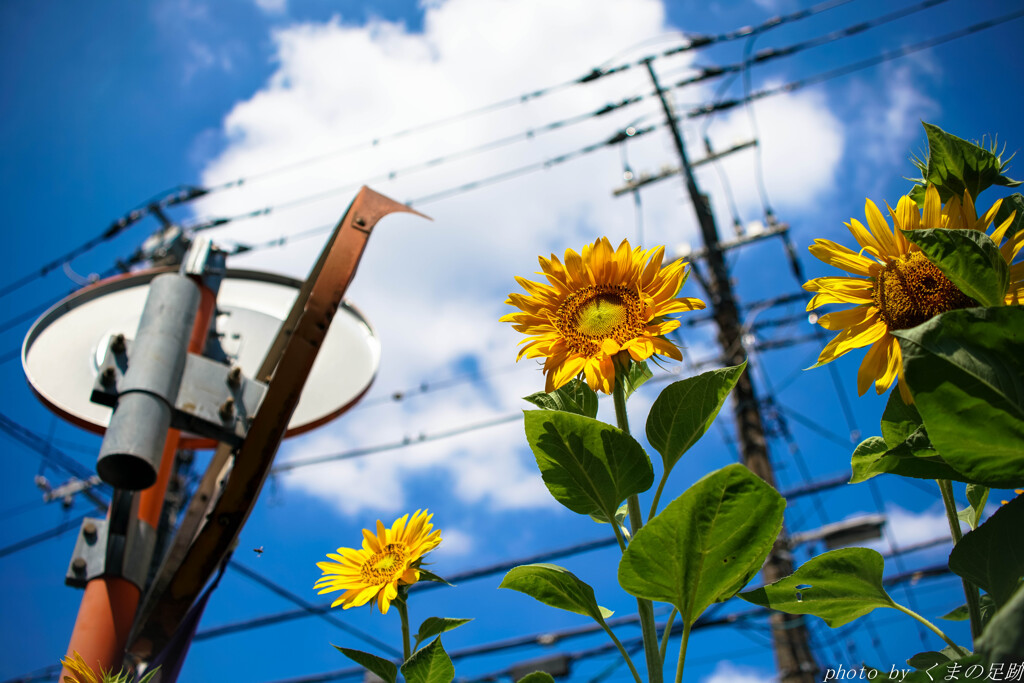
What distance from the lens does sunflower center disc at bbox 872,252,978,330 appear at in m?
0.83

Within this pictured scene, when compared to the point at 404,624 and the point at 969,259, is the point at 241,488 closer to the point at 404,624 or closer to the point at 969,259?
the point at 404,624

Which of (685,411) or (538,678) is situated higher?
(685,411)

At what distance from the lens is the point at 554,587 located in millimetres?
842

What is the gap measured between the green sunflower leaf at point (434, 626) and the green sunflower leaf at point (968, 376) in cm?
72

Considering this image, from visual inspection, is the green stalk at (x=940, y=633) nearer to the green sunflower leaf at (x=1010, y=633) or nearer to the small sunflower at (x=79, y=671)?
the green sunflower leaf at (x=1010, y=633)

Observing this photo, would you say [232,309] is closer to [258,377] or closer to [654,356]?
[258,377]

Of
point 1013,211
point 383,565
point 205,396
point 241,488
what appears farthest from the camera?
point 205,396

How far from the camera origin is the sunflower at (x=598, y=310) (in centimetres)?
92

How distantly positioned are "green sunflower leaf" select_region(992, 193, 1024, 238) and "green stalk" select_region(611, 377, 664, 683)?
1.61ft

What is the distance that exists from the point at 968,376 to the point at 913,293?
0.89 ft

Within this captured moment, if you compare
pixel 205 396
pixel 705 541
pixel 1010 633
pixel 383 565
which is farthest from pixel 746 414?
pixel 1010 633

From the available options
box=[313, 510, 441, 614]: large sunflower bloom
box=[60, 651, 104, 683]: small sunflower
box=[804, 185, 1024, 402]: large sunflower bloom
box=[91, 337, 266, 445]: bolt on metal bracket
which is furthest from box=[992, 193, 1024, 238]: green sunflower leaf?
box=[91, 337, 266, 445]: bolt on metal bracket

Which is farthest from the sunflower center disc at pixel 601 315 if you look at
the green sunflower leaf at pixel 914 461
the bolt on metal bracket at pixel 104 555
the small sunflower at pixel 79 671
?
the bolt on metal bracket at pixel 104 555

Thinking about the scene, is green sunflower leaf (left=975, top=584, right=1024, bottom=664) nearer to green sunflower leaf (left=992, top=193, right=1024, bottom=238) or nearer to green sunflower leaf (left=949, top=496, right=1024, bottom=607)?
green sunflower leaf (left=949, top=496, right=1024, bottom=607)
